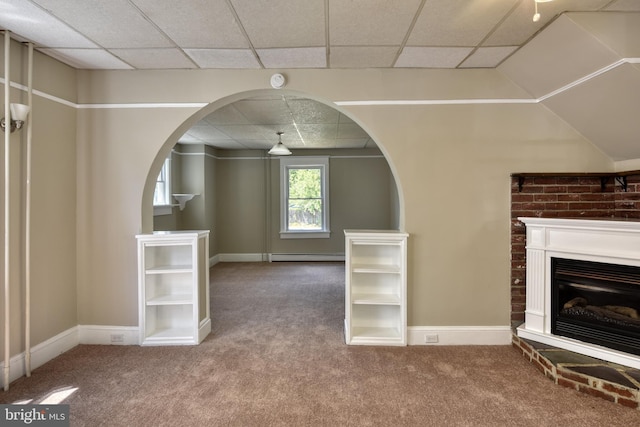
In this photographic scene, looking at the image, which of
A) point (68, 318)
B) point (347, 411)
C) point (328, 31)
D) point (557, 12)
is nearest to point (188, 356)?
point (68, 318)

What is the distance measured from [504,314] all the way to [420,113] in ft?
6.49

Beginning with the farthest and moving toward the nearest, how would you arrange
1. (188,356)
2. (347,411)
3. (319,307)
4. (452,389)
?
(319,307) → (188,356) → (452,389) → (347,411)

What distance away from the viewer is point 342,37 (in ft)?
7.73

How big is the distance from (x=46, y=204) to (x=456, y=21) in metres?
3.40

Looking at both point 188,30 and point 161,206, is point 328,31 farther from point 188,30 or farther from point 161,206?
point 161,206

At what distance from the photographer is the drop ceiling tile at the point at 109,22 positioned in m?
1.97

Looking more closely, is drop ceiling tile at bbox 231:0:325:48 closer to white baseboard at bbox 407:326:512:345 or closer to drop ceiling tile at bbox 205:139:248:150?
white baseboard at bbox 407:326:512:345

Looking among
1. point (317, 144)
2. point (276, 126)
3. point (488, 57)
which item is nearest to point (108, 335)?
point (276, 126)

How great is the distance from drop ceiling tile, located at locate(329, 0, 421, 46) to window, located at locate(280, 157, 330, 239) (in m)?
4.57

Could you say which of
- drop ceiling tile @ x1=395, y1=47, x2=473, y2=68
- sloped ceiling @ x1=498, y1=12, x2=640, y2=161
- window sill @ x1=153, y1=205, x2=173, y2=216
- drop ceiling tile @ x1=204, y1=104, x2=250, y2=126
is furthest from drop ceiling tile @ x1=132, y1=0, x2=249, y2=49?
window sill @ x1=153, y1=205, x2=173, y2=216

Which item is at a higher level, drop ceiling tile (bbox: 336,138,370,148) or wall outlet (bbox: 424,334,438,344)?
drop ceiling tile (bbox: 336,138,370,148)

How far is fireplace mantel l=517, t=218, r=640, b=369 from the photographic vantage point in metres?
2.30

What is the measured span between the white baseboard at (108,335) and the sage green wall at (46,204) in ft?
0.41

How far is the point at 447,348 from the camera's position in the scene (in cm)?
288
